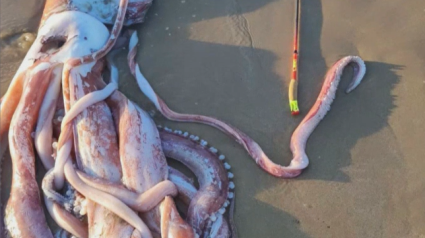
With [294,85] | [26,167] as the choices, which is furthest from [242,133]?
[26,167]

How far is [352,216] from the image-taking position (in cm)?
473

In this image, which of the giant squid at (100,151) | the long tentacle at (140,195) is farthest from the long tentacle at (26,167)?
the long tentacle at (140,195)

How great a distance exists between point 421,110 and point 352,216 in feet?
5.00

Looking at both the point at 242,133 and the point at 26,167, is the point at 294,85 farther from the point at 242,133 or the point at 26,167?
the point at 26,167

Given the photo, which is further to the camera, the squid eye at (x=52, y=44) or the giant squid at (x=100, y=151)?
the squid eye at (x=52, y=44)

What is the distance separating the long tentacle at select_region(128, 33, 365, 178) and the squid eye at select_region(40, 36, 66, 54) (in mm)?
824

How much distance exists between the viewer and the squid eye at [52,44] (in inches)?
220


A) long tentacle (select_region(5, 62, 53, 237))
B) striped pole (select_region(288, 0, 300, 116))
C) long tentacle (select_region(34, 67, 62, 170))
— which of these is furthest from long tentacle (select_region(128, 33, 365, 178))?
long tentacle (select_region(5, 62, 53, 237))

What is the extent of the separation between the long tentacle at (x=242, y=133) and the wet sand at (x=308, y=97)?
97mm

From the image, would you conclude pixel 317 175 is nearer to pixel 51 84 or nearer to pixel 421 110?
pixel 421 110

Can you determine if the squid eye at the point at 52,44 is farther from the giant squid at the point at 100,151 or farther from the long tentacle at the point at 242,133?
the long tentacle at the point at 242,133

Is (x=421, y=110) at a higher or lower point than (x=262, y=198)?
higher

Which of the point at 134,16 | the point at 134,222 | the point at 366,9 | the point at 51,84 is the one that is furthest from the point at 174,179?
the point at 366,9

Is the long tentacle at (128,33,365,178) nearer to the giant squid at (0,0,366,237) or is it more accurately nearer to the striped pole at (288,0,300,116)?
the giant squid at (0,0,366,237)
